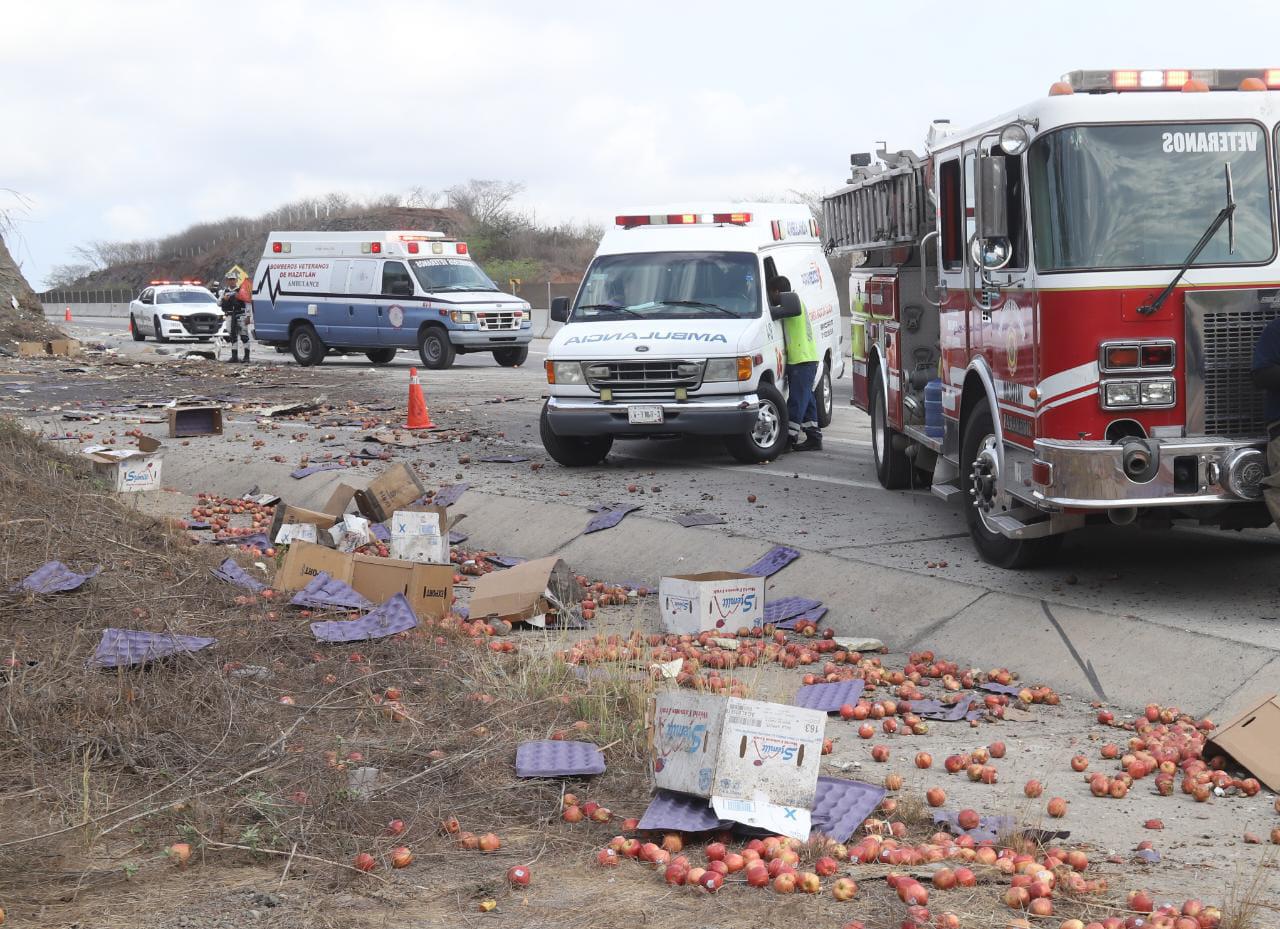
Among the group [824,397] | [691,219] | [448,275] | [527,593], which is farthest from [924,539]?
[448,275]

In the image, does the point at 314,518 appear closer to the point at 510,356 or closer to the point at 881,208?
the point at 881,208

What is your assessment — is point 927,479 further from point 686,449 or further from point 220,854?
point 220,854

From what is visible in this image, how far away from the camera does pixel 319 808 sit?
5254 millimetres

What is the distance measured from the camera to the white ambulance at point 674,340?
13664mm

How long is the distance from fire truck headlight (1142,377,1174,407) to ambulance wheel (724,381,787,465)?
628cm

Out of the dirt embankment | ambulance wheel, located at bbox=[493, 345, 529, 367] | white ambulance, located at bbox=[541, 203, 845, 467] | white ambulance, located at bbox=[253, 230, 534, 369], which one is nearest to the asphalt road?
white ambulance, located at bbox=[541, 203, 845, 467]

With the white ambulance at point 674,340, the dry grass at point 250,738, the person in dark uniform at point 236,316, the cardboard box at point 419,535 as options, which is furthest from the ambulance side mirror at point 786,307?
the person in dark uniform at point 236,316

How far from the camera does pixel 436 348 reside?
94.9ft

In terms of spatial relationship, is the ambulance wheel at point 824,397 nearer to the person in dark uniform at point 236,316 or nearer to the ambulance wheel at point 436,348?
the ambulance wheel at point 436,348

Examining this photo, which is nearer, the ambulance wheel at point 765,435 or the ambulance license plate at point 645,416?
the ambulance license plate at point 645,416

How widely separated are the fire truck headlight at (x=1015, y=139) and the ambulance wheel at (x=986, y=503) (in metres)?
1.80

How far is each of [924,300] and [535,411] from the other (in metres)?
8.90

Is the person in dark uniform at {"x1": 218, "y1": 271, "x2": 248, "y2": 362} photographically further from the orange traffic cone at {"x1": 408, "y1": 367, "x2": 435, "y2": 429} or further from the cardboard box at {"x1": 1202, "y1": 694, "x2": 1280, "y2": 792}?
the cardboard box at {"x1": 1202, "y1": 694, "x2": 1280, "y2": 792}

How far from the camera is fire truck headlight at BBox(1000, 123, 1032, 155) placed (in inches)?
318
